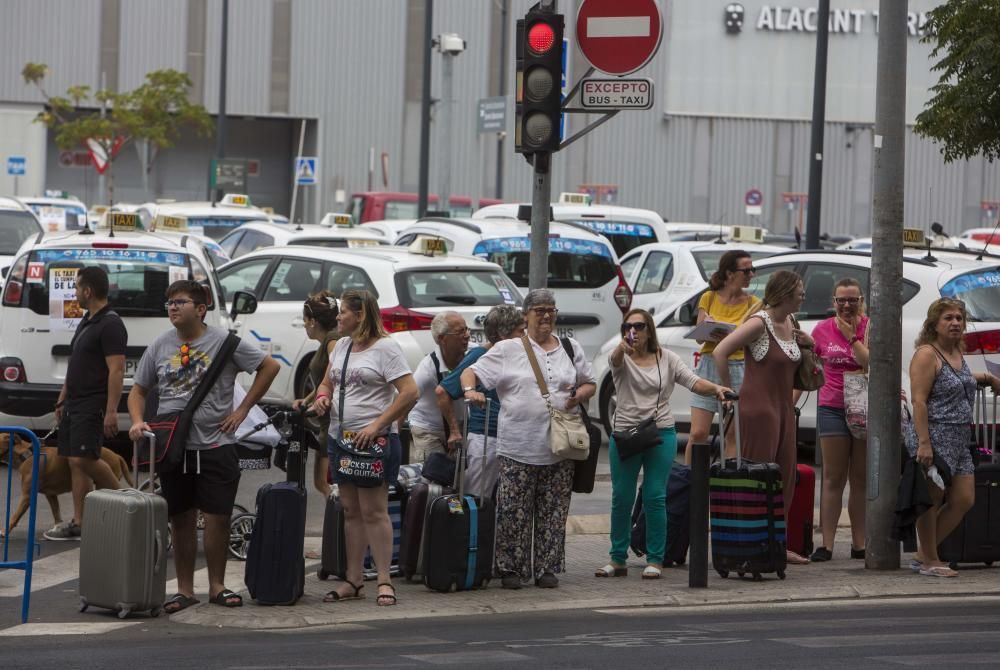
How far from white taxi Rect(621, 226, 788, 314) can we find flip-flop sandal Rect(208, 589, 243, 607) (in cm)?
1069

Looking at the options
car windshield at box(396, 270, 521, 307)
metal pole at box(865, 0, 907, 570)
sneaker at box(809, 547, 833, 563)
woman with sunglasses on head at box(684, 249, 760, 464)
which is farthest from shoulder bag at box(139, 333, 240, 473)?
car windshield at box(396, 270, 521, 307)

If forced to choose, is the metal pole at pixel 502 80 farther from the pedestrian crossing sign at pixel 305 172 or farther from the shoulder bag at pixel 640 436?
the shoulder bag at pixel 640 436

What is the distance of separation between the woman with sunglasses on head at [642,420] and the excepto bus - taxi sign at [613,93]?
57.8 inches

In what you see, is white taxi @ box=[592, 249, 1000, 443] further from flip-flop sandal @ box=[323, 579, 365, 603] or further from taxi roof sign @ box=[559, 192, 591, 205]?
taxi roof sign @ box=[559, 192, 591, 205]

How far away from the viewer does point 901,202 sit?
993 centimetres

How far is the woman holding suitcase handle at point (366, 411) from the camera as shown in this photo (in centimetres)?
886

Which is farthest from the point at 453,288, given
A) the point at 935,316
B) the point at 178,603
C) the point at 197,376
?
the point at 178,603

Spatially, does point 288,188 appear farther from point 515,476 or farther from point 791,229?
point 515,476

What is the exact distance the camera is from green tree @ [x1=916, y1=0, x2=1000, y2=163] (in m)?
19.9

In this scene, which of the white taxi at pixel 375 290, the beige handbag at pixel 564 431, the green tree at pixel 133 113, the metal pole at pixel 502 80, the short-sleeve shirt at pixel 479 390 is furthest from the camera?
the green tree at pixel 133 113

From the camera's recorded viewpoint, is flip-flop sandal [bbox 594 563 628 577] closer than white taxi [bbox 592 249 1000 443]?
Yes

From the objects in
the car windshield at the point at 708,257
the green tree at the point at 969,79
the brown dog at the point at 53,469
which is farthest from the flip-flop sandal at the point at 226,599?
the green tree at the point at 969,79

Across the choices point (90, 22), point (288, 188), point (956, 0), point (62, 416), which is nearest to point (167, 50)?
point (90, 22)

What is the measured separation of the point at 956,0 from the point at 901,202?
11239 mm
